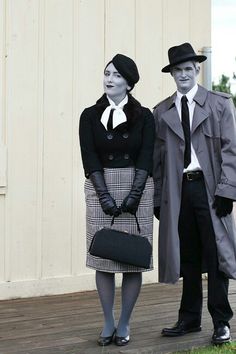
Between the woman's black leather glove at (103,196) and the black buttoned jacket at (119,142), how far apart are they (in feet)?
0.15

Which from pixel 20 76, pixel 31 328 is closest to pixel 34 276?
pixel 31 328

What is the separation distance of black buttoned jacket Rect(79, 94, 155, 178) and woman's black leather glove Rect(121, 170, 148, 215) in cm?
Result: 5

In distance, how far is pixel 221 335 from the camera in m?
4.56

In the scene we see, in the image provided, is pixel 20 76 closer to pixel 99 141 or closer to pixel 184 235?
pixel 99 141

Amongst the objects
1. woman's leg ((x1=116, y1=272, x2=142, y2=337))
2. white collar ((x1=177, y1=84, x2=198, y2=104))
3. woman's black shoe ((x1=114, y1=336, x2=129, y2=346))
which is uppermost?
white collar ((x1=177, y1=84, x2=198, y2=104))

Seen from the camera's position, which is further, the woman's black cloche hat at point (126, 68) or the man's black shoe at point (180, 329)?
the man's black shoe at point (180, 329)

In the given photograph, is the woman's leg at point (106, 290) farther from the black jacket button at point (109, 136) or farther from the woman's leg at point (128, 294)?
the black jacket button at point (109, 136)

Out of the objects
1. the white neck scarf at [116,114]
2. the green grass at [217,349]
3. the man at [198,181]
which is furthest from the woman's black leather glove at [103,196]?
the green grass at [217,349]

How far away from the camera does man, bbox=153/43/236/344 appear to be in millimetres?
4531

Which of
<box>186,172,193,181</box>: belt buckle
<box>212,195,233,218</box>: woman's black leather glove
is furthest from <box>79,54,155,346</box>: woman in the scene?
<box>212,195,233,218</box>: woman's black leather glove

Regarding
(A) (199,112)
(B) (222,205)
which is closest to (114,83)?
(A) (199,112)

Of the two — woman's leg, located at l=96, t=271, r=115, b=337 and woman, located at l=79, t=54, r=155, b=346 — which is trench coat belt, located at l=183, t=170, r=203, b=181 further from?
woman's leg, located at l=96, t=271, r=115, b=337

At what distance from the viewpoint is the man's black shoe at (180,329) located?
4758mm

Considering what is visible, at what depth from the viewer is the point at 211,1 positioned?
7090 mm
